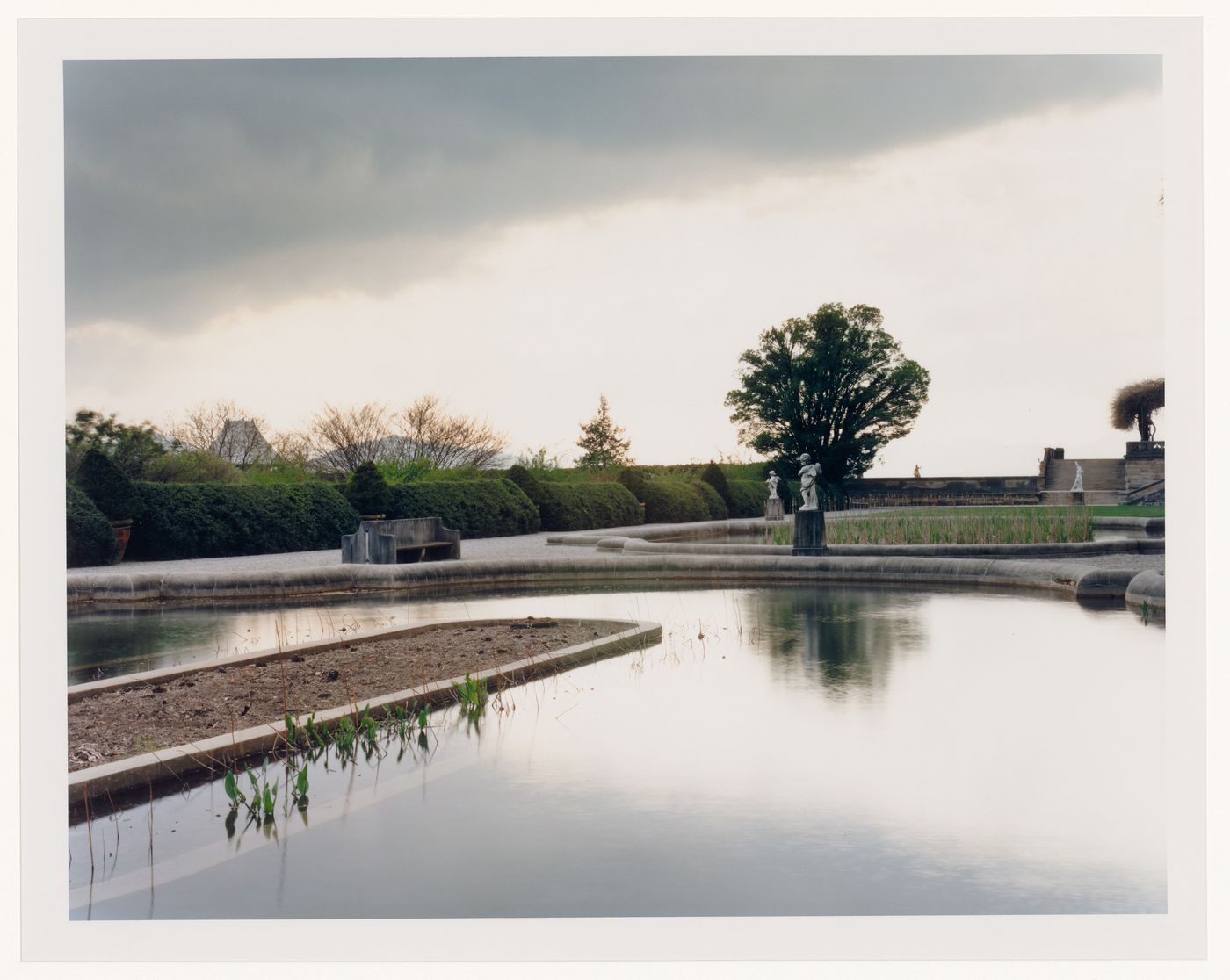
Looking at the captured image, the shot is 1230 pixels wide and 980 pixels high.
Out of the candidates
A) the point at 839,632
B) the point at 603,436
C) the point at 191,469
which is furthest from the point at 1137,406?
the point at 839,632

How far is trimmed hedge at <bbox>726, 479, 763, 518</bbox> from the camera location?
89.4ft

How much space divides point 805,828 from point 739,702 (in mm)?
1844

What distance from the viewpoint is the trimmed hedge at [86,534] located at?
13.2 meters

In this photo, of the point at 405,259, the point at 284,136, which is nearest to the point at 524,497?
the point at 405,259

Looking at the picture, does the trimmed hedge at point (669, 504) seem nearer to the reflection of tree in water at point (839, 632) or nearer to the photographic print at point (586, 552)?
the photographic print at point (586, 552)

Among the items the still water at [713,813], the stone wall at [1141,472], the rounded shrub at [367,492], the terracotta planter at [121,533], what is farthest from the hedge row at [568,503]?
the stone wall at [1141,472]

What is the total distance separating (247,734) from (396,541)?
8.23 m

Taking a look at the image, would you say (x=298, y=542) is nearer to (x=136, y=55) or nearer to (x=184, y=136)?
(x=184, y=136)

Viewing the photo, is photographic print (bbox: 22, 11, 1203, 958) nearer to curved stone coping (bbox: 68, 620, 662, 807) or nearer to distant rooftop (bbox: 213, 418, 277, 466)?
curved stone coping (bbox: 68, 620, 662, 807)

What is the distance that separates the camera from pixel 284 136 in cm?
1509

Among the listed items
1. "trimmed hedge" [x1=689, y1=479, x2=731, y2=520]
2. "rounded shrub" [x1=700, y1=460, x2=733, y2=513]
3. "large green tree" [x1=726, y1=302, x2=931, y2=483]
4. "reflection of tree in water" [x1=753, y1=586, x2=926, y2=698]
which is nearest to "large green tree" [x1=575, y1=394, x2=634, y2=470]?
"large green tree" [x1=726, y1=302, x2=931, y2=483]

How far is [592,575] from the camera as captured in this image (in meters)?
11.7

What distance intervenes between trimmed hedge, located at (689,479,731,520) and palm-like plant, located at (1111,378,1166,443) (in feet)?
67.1

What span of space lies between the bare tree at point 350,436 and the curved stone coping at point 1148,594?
17864 mm
